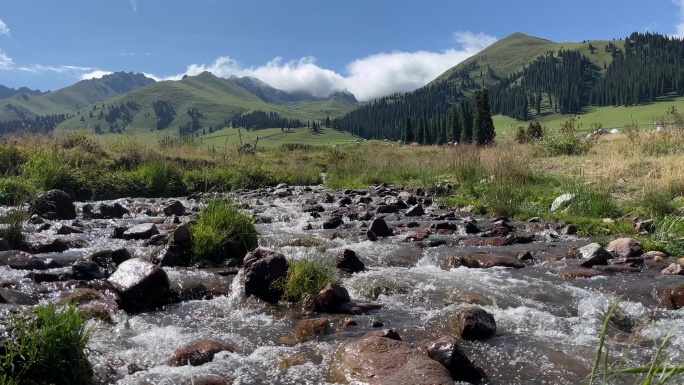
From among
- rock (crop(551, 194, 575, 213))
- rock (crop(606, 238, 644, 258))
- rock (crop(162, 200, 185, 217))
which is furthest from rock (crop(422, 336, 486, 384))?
rock (crop(162, 200, 185, 217))

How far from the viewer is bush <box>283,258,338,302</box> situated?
6883 millimetres

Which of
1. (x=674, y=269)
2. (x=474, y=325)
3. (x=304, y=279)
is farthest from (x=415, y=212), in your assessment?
(x=474, y=325)

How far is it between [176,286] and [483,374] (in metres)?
4.70

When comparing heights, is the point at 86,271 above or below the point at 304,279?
above

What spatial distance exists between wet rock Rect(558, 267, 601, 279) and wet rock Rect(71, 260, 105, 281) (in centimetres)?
763

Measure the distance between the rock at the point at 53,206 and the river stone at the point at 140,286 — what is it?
24.0 feet

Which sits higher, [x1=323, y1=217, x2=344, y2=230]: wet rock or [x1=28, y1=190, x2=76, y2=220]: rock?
[x1=28, y1=190, x2=76, y2=220]: rock

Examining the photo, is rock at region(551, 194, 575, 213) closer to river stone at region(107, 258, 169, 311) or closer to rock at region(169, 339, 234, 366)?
river stone at region(107, 258, 169, 311)

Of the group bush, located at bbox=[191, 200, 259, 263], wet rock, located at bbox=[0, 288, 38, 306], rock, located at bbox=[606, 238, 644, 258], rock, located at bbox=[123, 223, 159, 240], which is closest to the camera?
wet rock, located at bbox=[0, 288, 38, 306]

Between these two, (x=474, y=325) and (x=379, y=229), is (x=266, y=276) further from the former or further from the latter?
(x=379, y=229)

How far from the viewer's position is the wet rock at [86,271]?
7480mm

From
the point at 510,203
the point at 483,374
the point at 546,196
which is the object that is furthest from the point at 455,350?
the point at 546,196

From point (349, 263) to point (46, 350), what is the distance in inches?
208

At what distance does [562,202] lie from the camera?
1309 centimetres
